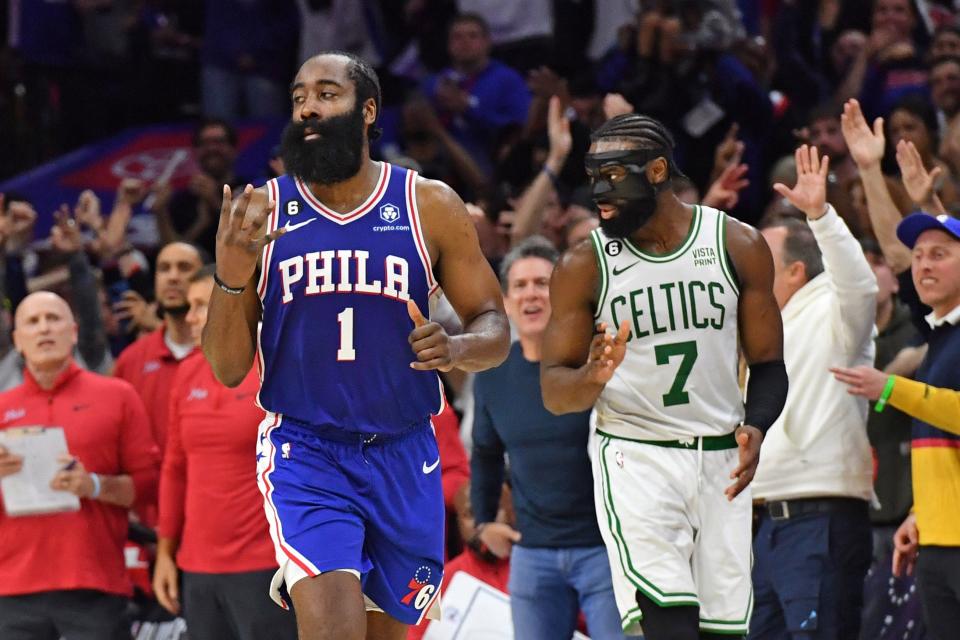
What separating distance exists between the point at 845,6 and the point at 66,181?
5855 millimetres

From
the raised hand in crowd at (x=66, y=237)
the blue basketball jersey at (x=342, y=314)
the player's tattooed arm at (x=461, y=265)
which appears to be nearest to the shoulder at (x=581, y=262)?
the player's tattooed arm at (x=461, y=265)

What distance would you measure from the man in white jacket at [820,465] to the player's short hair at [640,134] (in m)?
0.81

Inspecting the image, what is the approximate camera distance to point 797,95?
1107 centimetres

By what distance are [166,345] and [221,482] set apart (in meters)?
1.71

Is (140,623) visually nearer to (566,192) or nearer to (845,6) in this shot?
(566,192)

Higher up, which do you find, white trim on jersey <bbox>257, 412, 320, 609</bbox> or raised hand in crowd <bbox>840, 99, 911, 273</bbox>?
raised hand in crowd <bbox>840, 99, 911, 273</bbox>

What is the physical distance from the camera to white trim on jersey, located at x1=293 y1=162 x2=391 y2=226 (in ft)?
17.4

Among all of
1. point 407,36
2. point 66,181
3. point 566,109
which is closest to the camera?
point 566,109

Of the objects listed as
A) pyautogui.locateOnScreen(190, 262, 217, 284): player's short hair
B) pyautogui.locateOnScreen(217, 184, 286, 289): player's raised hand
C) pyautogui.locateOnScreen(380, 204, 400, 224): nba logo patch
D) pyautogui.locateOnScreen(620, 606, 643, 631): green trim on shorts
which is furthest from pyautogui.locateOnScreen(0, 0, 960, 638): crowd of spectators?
pyautogui.locateOnScreen(217, 184, 286, 289): player's raised hand

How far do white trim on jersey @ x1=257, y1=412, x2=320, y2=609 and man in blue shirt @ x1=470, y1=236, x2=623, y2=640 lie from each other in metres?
1.70

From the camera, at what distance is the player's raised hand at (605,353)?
18.1 feet

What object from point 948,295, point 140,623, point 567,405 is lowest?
point 140,623

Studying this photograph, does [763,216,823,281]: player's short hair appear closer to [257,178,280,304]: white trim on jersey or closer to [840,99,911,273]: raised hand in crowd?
[840,99,911,273]: raised hand in crowd

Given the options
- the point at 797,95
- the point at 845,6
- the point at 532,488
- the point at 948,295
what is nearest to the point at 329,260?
the point at 532,488
